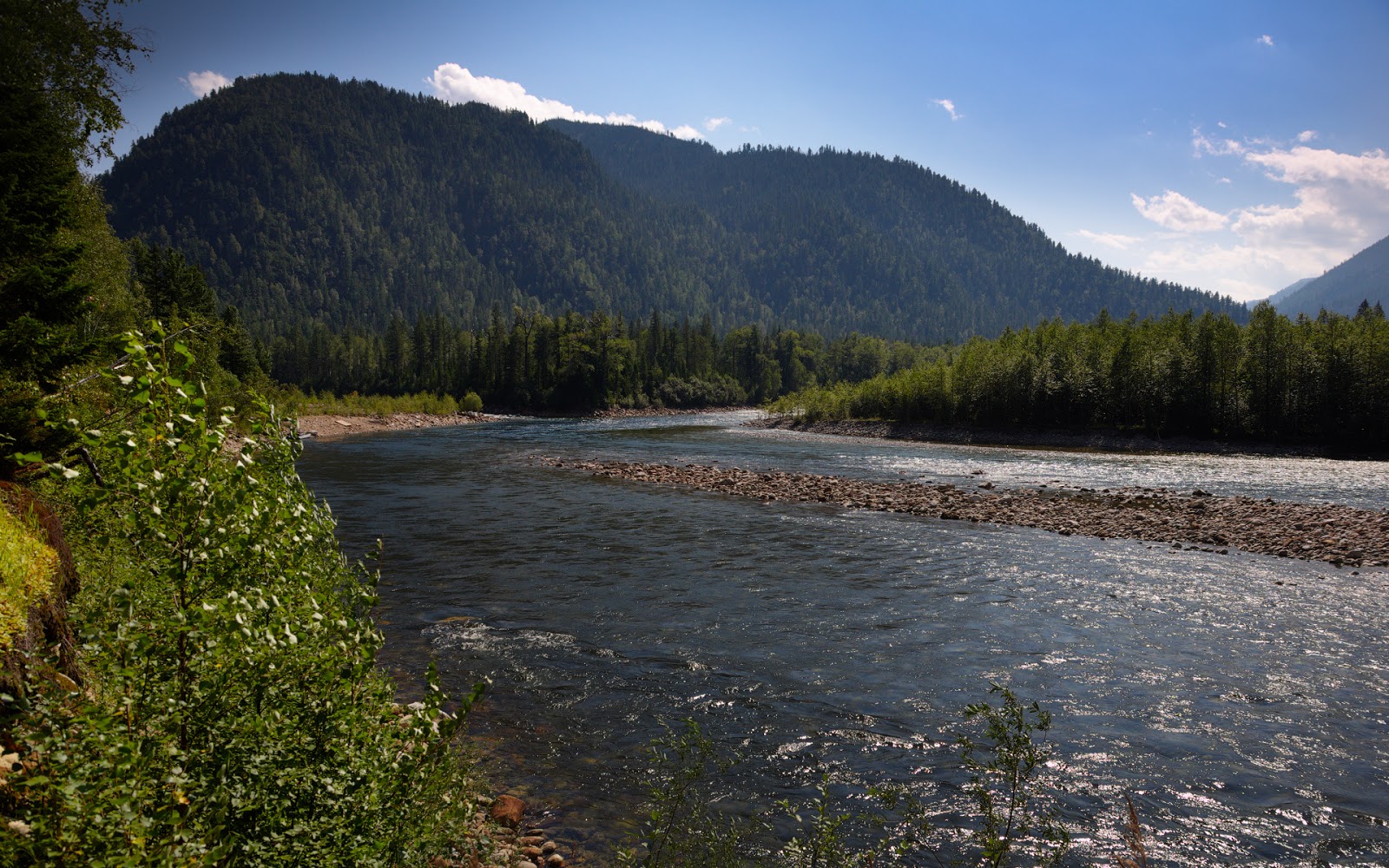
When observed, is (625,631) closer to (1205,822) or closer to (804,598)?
(804,598)

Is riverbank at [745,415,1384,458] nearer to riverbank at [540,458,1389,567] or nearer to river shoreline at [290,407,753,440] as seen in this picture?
riverbank at [540,458,1389,567]

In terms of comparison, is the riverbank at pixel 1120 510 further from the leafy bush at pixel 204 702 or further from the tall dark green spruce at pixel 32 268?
the leafy bush at pixel 204 702

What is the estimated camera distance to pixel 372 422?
321 ft

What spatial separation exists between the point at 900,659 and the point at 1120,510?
24.1 m

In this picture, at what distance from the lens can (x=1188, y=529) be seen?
2783cm

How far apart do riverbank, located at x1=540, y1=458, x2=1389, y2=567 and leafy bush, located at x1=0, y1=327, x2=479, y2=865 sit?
28902 mm

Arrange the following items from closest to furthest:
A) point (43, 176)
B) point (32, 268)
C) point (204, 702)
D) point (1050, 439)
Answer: point (204, 702), point (32, 268), point (43, 176), point (1050, 439)

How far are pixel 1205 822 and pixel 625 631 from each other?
10826 millimetres

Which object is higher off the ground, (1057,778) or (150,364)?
(150,364)

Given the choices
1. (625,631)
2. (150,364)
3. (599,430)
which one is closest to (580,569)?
(625,631)

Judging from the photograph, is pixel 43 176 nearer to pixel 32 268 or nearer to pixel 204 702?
pixel 32 268

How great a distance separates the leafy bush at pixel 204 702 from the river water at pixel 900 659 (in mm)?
3870

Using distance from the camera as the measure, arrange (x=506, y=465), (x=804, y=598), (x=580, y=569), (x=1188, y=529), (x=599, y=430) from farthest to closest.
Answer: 1. (x=599, y=430)
2. (x=506, y=465)
3. (x=1188, y=529)
4. (x=580, y=569)
5. (x=804, y=598)

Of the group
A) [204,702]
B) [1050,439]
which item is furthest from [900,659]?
[1050,439]
